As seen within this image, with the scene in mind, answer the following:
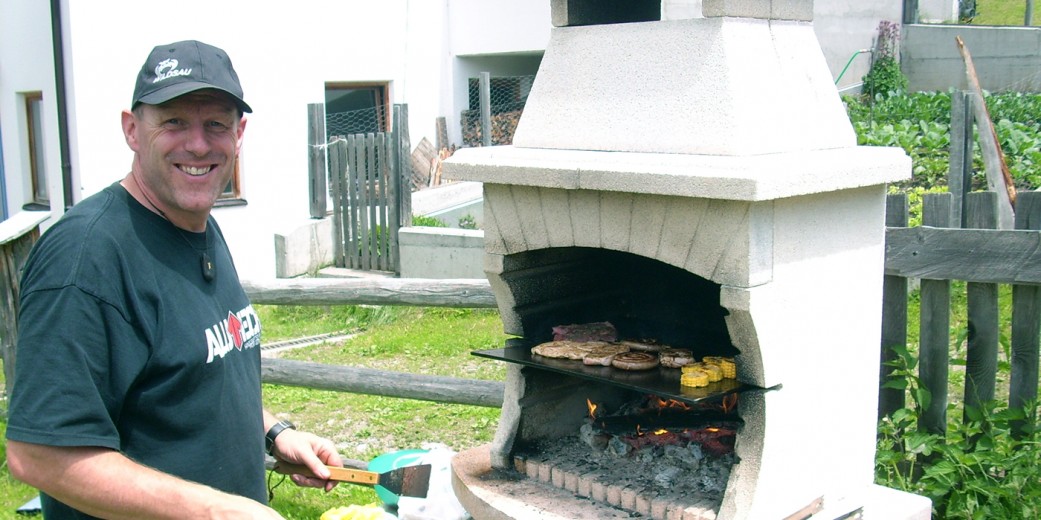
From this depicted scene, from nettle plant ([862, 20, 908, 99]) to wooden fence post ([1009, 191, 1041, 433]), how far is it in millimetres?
10070

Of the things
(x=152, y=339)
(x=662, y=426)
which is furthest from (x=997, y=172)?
(x=152, y=339)

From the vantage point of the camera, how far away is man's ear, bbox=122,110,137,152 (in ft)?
8.15

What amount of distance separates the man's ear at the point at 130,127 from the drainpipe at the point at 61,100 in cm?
820

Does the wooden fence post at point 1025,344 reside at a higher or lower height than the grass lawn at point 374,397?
higher

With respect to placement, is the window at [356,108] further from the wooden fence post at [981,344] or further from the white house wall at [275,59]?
the wooden fence post at [981,344]

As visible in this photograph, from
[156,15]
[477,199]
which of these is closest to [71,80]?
[156,15]

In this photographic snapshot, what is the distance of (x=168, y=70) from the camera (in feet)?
7.88

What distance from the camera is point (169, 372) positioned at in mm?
2307

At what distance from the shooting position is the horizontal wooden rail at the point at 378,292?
511cm

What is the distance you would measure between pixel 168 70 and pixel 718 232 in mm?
1570

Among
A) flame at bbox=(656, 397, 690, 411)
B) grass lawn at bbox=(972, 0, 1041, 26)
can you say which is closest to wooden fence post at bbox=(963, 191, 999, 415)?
flame at bbox=(656, 397, 690, 411)

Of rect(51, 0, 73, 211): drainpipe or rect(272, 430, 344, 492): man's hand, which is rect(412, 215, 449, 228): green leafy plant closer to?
rect(51, 0, 73, 211): drainpipe

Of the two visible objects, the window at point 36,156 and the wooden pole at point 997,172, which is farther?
the window at point 36,156

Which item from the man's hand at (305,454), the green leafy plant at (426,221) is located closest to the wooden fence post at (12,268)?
the man's hand at (305,454)
